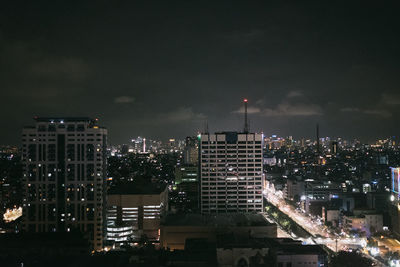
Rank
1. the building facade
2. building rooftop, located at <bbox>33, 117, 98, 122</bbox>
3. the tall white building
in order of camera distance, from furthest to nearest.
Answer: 1. the tall white building
2. the building facade
3. building rooftop, located at <bbox>33, 117, 98, 122</bbox>

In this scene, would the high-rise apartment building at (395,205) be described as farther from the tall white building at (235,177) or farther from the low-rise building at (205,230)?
the low-rise building at (205,230)

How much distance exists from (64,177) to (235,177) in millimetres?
10043

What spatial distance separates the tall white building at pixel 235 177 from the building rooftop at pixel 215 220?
2969mm

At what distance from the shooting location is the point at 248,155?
947 inches

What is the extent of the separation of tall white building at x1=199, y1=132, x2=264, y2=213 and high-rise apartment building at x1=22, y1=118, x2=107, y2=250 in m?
7.08

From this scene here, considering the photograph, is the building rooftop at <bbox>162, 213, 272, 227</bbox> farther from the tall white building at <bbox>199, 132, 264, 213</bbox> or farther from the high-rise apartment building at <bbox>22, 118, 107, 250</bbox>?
the high-rise apartment building at <bbox>22, 118, 107, 250</bbox>

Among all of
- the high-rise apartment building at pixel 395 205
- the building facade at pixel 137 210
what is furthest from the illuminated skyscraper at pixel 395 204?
the building facade at pixel 137 210

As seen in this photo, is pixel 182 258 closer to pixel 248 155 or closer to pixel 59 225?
pixel 59 225

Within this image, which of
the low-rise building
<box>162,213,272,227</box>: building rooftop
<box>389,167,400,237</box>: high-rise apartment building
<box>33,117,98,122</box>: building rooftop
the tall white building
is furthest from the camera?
the tall white building

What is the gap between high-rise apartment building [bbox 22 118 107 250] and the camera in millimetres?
18688

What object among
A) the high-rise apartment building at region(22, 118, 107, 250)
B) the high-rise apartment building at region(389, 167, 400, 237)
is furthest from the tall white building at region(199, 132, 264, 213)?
the high-rise apartment building at region(389, 167, 400, 237)

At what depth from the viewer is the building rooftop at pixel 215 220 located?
18.6 m

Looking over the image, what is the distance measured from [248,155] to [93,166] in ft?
31.2

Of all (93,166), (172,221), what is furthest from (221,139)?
(93,166)
